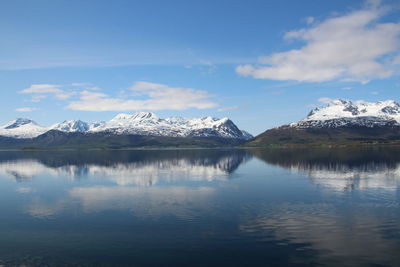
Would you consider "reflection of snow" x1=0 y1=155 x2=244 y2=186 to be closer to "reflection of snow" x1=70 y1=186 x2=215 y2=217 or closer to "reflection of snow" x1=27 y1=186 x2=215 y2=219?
"reflection of snow" x1=70 y1=186 x2=215 y2=217

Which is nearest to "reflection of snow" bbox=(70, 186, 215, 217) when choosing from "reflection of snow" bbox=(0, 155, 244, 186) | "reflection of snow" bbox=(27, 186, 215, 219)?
"reflection of snow" bbox=(27, 186, 215, 219)

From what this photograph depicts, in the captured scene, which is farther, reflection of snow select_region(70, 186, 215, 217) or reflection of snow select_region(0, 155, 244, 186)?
reflection of snow select_region(0, 155, 244, 186)

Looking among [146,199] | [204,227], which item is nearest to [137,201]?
[146,199]

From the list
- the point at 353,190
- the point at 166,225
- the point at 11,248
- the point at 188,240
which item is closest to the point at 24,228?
the point at 11,248

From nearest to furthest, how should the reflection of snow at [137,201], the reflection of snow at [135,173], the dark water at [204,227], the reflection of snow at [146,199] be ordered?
the dark water at [204,227] < the reflection of snow at [137,201] < the reflection of snow at [146,199] < the reflection of snow at [135,173]

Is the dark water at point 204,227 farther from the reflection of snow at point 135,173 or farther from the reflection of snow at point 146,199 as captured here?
the reflection of snow at point 135,173

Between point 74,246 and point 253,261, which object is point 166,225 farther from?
point 253,261

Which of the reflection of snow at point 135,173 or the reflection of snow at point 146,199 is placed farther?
the reflection of snow at point 135,173

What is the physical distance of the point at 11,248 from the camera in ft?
103

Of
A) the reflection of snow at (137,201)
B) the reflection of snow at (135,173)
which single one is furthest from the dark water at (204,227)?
the reflection of snow at (135,173)

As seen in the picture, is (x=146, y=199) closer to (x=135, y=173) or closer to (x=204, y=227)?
(x=204, y=227)

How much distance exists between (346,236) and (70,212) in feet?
113

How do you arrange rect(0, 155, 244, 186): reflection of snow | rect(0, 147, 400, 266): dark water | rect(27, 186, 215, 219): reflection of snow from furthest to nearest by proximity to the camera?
rect(0, 155, 244, 186): reflection of snow, rect(27, 186, 215, 219): reflection of snow, rect(0, 147, 400, 266): dark water

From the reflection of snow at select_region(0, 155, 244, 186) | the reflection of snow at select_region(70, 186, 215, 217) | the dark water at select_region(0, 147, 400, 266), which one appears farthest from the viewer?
the reflection of snow at select_region(0, 155, 244, 186)
